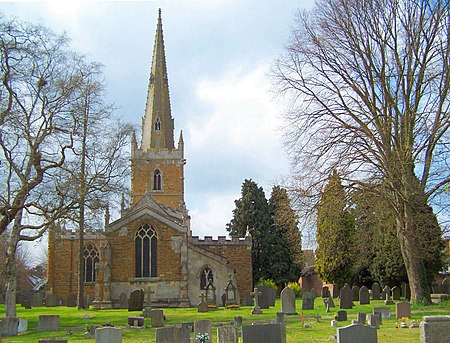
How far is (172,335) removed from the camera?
1159 cm

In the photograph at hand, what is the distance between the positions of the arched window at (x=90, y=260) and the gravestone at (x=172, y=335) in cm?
3262

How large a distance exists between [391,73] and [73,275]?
2938 centimetres

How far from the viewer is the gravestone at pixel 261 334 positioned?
33.2 ft

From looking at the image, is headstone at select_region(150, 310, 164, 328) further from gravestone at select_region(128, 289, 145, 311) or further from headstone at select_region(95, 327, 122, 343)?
gravestone at select_region(128, 289, 145, 311)

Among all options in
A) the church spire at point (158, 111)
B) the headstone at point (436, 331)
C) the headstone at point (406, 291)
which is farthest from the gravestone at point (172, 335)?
the church spire at point (158, 111)

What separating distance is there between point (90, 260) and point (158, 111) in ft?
56.0

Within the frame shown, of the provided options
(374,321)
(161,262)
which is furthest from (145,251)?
(374,321)

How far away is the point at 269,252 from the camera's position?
49.8 meters

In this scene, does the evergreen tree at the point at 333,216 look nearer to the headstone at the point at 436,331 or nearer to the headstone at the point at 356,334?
the headstone at the point at 356,334

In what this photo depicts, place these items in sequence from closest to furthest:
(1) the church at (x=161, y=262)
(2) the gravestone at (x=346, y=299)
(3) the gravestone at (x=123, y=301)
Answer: (2) the gravestone at (x=346, y=299), (3) the gravestone at (x=123, y=301), (1) the church at (x=161, y=262)

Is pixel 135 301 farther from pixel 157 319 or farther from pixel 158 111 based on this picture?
pixel 158 111

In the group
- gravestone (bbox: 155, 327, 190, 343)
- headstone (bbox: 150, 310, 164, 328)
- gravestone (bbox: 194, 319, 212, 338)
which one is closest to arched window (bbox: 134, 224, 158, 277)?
headstone (bbox: 150, 310, 164, 328)

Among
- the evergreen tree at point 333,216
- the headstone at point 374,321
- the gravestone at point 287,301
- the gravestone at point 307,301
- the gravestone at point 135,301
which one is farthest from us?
the gravestone at point 135,301

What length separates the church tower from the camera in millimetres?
52625
